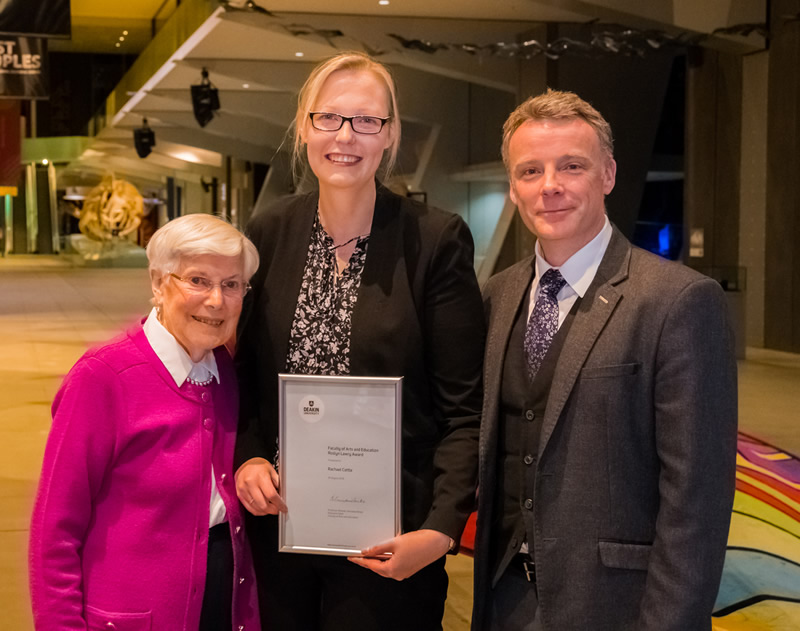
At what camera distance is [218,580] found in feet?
6.36

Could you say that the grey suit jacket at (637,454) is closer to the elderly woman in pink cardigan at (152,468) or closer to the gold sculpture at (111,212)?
the elderly woman in pink cardigan at (152,468)

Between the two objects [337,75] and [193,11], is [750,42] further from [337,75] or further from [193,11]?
[337,75]

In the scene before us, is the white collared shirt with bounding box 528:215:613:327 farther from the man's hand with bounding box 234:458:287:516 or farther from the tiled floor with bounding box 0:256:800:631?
the tiled floor with bounding box 0:256:800:631

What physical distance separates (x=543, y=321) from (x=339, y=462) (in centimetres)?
47

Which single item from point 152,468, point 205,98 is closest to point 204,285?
point 152,468

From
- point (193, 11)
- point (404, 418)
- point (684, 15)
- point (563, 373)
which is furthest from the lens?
point (193, 11)

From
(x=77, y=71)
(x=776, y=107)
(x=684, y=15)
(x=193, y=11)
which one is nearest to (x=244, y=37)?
(x=193, y=11)

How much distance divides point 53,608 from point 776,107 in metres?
11.3

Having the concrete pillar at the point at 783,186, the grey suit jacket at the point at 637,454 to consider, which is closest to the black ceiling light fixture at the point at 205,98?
the concrete pillar at the point at 783,186

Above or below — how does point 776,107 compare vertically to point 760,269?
above

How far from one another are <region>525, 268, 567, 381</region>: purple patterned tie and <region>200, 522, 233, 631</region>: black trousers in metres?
0.70

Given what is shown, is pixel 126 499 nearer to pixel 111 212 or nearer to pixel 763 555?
pixel 763 555

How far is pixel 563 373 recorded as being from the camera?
5.65 ft

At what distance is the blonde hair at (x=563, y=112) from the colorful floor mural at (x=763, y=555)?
7.46 ft
